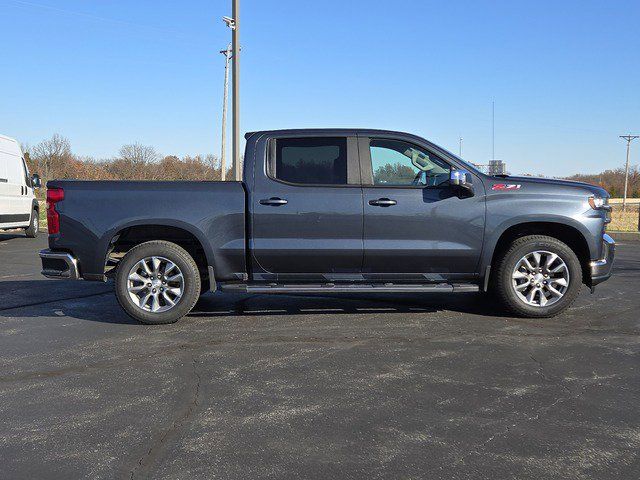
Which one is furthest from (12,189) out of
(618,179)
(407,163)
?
(618,179)

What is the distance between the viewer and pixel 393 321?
5.89 meters

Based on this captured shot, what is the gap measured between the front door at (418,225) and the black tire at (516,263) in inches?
12.7

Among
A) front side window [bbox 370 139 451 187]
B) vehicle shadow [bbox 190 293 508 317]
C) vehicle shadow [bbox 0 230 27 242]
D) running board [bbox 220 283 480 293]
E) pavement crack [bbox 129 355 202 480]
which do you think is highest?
front side window [bbox 370 139 451 187]

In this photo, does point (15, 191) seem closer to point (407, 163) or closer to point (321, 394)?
point (407, 163)

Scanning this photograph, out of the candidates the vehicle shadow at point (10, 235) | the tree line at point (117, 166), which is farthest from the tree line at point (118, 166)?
the vehicle shadow at point (10, 235)

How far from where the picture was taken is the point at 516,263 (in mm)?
5863

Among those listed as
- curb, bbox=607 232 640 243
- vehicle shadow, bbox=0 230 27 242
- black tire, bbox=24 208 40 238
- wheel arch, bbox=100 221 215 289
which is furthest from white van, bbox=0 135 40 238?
curb, bbox=607 232 640 243

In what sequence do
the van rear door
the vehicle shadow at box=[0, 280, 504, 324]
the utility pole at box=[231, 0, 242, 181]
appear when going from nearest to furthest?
1. the vehicle shadow at box=[0, 280, 504, 324]
2. the van rear door
3. the utility pole at box=[231, 0, 242, 181]

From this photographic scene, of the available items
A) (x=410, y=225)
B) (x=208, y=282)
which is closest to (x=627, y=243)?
(x=410, y=225)

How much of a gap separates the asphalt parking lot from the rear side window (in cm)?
150

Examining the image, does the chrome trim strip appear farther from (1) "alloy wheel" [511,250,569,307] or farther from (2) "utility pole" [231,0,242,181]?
(2) "utility pole" [231,0,242,181]

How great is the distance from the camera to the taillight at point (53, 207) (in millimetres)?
5695

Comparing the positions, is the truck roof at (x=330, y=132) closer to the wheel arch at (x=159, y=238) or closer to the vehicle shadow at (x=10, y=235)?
the wheel arch at (x=159, y=238)

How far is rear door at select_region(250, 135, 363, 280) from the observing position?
5742 millimetres
